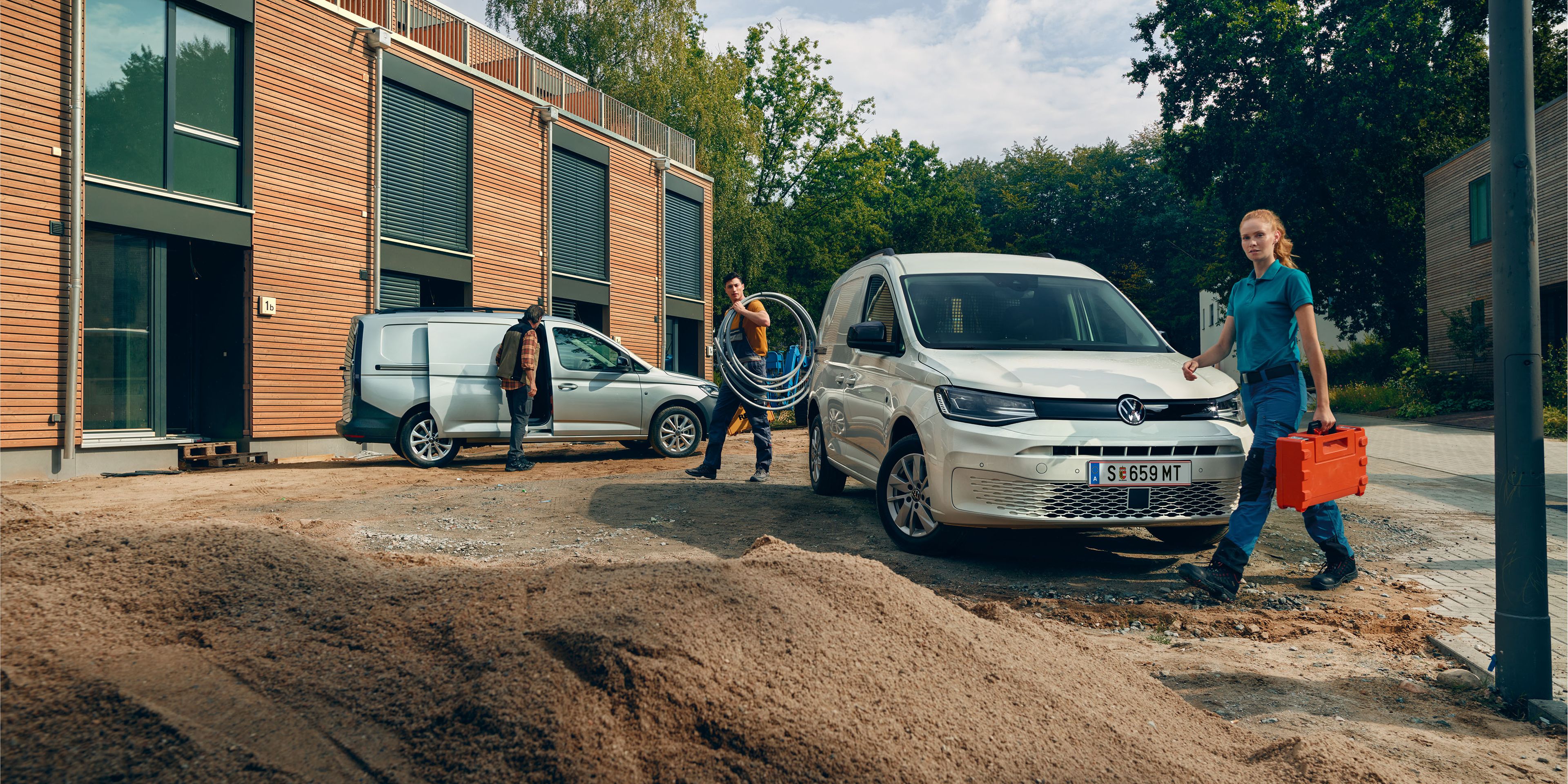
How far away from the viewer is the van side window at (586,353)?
41.2ft

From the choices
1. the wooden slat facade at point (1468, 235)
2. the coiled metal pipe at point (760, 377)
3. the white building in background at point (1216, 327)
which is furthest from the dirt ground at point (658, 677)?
the white building in background at point (1216, 327)

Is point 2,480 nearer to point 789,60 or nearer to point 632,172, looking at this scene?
point 632,172

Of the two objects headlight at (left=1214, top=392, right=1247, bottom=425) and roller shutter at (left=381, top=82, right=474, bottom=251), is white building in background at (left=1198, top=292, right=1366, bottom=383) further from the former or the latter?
headlight at (left=1214, top=392, right=1247, bottom=425)

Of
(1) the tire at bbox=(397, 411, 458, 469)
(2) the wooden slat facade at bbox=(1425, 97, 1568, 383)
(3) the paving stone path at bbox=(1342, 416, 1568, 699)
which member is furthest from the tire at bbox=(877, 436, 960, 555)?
(2) the wooden slat facade at bbox=(1425, 97, 1568, 383)

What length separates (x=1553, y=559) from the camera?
20.2ft

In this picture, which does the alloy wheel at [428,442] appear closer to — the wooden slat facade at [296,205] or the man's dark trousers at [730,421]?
the wooden slat facade at [296,205]

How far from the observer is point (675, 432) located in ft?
43.4

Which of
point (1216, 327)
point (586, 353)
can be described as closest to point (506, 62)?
point (586, 353)

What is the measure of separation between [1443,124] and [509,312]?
104 ft

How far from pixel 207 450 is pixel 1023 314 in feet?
35.4

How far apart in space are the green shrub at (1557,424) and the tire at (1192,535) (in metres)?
13.3

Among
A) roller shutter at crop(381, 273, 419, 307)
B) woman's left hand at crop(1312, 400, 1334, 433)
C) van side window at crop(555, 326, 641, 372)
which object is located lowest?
woman's left hand at crop(1312, 400, 1334, 433)

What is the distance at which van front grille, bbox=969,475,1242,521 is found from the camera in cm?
539

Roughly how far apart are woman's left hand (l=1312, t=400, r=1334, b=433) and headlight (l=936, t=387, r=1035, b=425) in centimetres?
146
